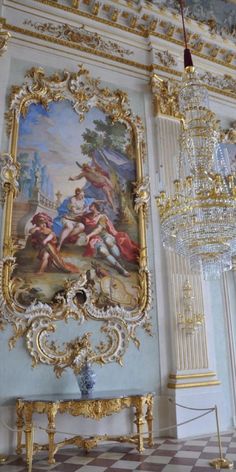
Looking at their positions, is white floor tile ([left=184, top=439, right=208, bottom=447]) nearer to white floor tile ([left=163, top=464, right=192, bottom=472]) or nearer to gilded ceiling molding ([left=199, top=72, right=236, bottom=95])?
white floor tile ([left=163, top=464, right=192, bottom=472])

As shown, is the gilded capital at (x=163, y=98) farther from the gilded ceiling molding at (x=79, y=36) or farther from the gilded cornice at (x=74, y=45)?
the gilded ceiling molding at (x=79, y=36)

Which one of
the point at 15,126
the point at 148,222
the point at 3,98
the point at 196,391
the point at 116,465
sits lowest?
the point at 116,465

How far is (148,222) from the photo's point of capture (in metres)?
6.96

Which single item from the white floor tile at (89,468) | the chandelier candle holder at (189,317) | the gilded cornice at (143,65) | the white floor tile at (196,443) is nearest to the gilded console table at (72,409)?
the white floor tile at (89,468)

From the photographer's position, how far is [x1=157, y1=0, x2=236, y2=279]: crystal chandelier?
4.74m

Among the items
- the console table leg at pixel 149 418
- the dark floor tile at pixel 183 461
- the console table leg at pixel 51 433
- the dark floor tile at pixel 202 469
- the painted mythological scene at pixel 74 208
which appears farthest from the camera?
the painted mythological scene at pixel 74 208

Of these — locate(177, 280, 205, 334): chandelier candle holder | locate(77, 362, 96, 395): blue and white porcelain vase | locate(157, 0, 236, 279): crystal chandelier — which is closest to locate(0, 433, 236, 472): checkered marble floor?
locate(77, 362, 96, 395): blue and white porcelain vase

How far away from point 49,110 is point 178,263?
3259 millimetres

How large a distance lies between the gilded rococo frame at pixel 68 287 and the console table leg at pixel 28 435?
0.70 meters

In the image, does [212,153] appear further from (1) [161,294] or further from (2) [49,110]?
(2) [49,110]

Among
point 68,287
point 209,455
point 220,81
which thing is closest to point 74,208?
point 68,287

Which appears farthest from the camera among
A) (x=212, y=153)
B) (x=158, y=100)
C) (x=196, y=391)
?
(x=158, y=100)

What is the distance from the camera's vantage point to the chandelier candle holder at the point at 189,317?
6.52m

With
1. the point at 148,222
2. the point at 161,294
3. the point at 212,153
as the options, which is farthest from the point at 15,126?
the point at 161,294
